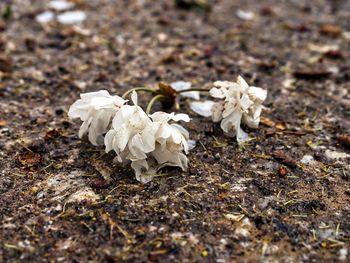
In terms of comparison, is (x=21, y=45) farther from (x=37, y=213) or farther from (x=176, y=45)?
(x=37, y=213)

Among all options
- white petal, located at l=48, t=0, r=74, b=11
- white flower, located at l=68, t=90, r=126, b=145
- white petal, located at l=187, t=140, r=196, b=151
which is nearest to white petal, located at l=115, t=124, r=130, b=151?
white flower, located at l=68, t=90, r=126, b=145


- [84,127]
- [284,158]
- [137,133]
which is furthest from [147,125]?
[284,158]

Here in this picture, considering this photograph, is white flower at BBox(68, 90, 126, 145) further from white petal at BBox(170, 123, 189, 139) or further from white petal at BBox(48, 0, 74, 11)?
white petal at BBox(48, 0, 74, 11)

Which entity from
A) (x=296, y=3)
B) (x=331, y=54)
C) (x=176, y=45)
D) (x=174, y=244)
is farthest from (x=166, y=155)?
(x=296, y=3)

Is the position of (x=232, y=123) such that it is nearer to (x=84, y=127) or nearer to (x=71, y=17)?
(x=84, y=127)

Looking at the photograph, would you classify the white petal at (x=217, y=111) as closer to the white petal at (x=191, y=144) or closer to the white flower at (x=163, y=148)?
the white petal at (x=191, y=144)

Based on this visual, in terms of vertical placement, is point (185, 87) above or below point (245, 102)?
below
